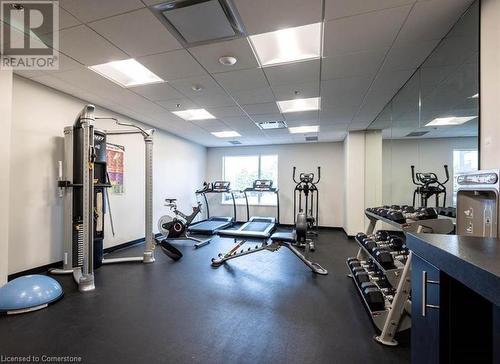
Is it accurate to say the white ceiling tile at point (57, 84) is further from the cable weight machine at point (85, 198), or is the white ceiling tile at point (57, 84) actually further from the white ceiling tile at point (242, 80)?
the white ceiling tile at point (242, 80)

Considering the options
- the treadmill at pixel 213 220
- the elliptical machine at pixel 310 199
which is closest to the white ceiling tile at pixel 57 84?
the treadmill at pixel 213 220

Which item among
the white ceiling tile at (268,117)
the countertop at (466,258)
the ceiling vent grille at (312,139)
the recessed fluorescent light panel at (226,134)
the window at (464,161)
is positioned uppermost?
the white ceiling tile at (268,117)

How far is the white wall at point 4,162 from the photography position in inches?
105

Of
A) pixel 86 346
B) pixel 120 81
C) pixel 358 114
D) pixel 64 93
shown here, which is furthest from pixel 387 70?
pixel 64 93

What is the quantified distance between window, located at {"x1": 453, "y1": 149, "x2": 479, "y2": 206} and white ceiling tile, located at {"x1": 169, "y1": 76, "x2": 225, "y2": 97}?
113 inches

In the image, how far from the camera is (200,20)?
2.06 metres

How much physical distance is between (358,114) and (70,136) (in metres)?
5.06

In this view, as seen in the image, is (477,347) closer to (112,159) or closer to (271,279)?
(271,279)

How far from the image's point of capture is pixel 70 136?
356 centimetres

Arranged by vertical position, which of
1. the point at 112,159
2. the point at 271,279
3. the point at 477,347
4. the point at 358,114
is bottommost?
the point at 271,279

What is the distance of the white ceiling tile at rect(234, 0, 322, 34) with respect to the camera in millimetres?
1855

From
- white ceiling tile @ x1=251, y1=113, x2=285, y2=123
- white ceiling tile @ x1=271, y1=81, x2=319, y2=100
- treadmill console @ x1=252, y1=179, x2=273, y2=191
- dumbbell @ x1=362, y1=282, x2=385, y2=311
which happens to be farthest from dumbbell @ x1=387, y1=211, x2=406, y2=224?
treadmill console @ x1=252, y1=179, x2=273, y2=191

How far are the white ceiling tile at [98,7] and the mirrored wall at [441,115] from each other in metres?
2.75

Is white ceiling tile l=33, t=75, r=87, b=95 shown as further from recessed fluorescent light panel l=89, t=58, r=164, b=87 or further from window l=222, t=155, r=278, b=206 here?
window l=222, t=155, r=278, b=206
